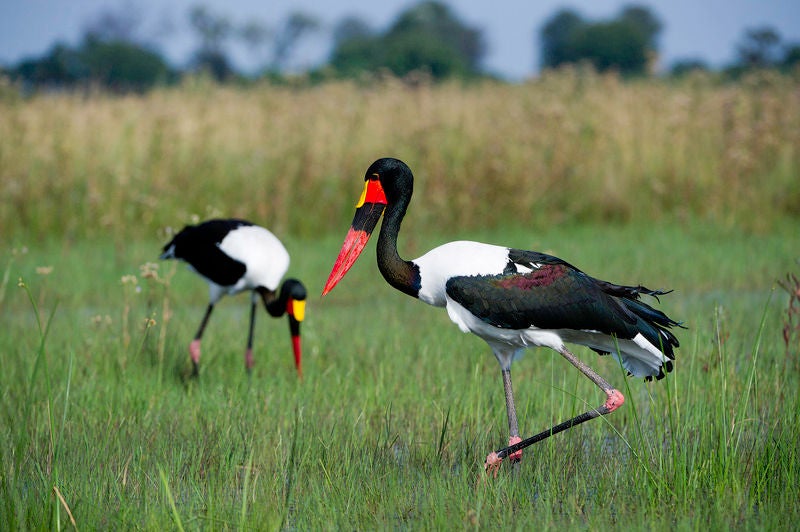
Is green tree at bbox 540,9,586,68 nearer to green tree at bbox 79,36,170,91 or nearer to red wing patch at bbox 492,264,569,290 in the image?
green tree at bbox 79,36,170,91

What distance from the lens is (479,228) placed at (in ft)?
33.3

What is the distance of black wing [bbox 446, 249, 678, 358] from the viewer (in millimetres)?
3496

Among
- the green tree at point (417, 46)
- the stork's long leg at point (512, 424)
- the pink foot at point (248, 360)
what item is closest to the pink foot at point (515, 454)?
the stork's long leg at point (512, 424)

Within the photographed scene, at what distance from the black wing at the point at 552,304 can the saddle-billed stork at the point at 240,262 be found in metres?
2.29

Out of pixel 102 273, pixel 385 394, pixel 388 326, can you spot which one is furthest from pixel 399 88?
pixel 385 394

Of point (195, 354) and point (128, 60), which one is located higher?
point (128, 60)

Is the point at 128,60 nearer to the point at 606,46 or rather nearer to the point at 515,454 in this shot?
the point at 606,46

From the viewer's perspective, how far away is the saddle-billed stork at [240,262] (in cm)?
582

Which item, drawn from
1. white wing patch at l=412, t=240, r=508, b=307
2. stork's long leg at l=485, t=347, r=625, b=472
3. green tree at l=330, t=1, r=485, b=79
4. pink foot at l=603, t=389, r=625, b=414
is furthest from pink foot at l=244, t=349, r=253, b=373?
green tree at l=330, t=1, r=485, b=79

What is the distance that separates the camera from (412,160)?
10734 millimetres

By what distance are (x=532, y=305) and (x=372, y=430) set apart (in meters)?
0.96

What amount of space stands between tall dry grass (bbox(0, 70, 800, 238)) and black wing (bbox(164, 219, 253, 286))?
3.57 metres

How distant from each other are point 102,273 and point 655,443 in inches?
230

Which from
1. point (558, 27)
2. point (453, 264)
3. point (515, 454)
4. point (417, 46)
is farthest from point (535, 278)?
point (558, 27)
